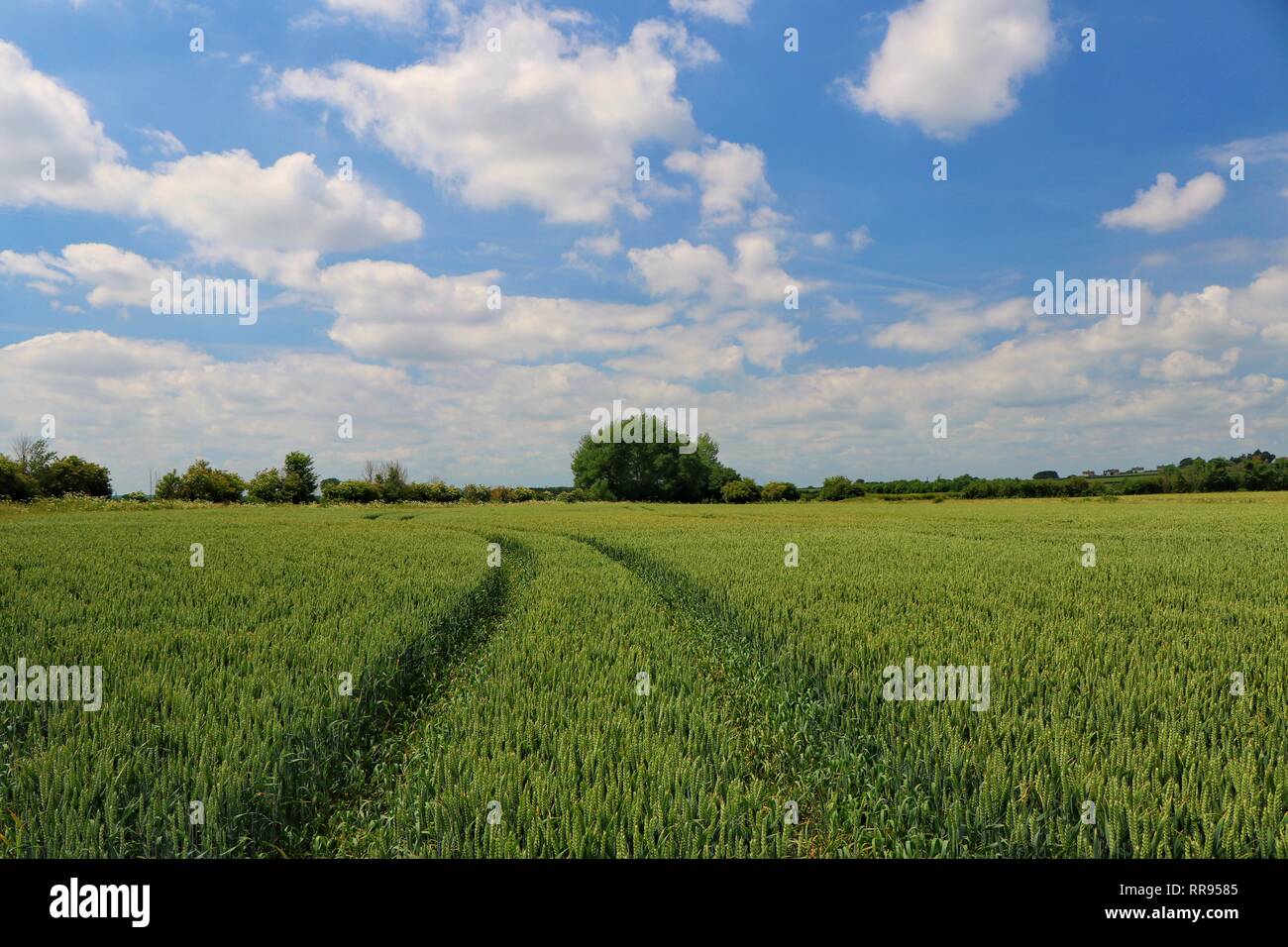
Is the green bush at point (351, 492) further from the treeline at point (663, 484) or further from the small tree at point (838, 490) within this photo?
the small tree at point (838, 490)

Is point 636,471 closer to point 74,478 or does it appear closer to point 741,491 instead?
point 741,491

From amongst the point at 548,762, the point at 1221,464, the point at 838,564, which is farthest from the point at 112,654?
the point at 1221,464

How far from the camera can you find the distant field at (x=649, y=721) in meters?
3.38

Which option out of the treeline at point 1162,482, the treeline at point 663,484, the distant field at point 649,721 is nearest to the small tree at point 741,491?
the treeline at point 663,484

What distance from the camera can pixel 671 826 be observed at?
316cm

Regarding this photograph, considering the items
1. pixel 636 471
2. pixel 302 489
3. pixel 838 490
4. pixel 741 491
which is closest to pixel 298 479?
pixel 302 489

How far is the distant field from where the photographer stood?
3.38 meters

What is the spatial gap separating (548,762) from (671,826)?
1193mm

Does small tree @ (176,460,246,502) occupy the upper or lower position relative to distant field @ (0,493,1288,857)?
upper

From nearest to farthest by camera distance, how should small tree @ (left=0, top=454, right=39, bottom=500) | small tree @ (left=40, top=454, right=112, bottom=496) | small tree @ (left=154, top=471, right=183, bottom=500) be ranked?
small tree @ (left=0, top=454, right=39, bottom=500) → small tree @ (left=40, top=454, right=112, bottom=496) → small tree @ (left=154, top=471, right=183, bottom=500)

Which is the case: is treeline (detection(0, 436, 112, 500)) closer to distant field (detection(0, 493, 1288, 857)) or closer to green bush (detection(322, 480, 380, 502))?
green bush (detection(322, 480, 380, 502))

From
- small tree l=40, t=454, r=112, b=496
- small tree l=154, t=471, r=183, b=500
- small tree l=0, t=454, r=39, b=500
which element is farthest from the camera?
small tree l=154, t=471, r=183, b=500

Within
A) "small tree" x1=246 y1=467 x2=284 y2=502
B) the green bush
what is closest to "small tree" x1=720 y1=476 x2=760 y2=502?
the green bush
